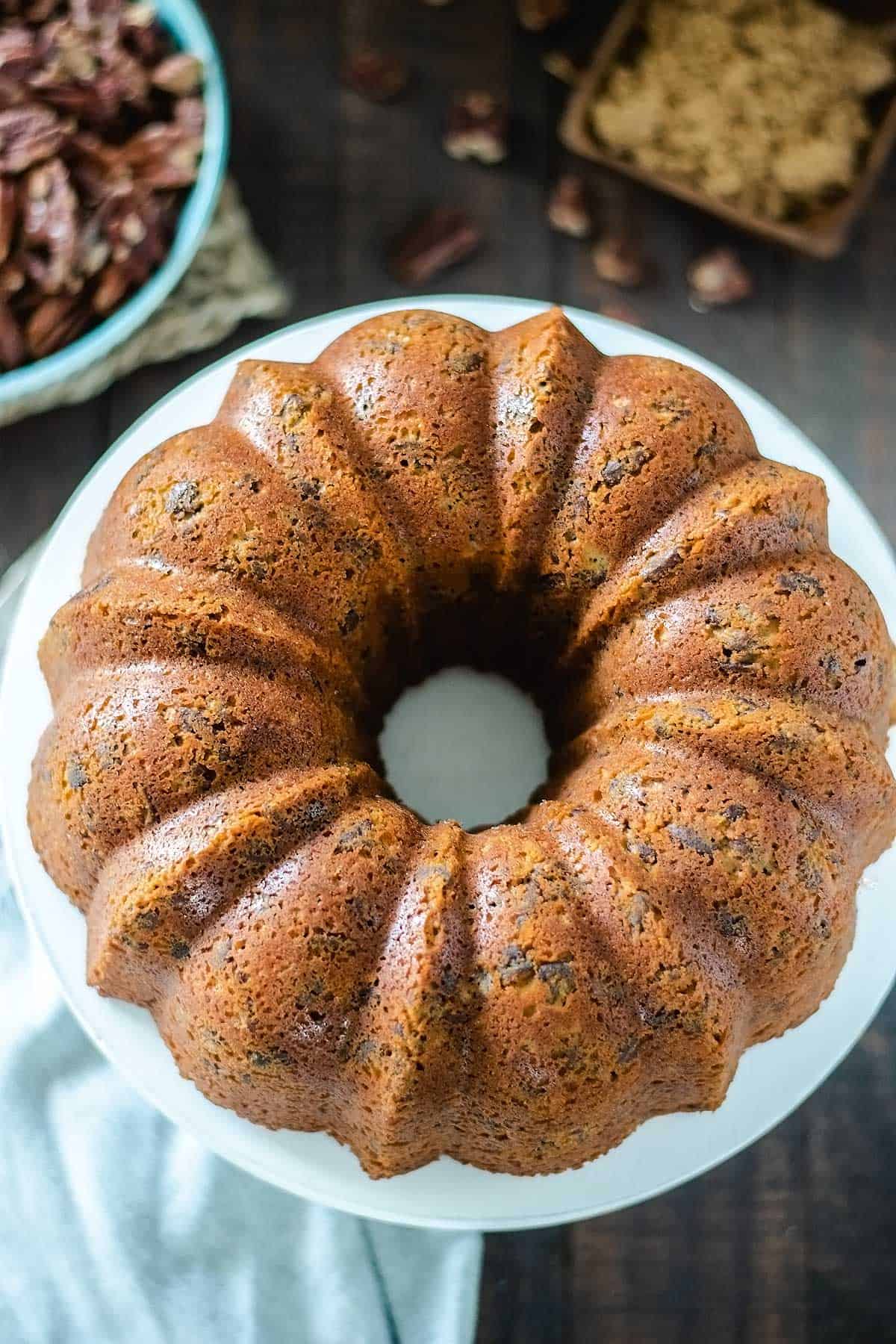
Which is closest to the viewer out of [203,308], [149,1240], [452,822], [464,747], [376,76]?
[452,822]

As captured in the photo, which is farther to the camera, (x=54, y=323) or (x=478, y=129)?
(x=478, y=129)

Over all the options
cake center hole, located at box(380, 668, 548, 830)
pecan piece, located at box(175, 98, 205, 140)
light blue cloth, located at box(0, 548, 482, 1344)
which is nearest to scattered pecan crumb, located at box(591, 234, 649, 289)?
pecan piece, located at box(175, 98, 205, 140)

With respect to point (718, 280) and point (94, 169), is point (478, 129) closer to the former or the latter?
point (718, 280)

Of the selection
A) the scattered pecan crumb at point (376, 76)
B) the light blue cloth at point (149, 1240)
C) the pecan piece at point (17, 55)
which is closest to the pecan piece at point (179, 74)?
the pecan piece at point (17, 55)

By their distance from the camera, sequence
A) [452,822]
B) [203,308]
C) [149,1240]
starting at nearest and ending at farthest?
[452,822], [149,1240], [203,308]

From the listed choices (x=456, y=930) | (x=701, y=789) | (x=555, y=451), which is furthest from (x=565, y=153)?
(x=456, y=930)

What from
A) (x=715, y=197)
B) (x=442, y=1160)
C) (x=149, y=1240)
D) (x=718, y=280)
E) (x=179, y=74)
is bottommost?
(x=149, y=1240)

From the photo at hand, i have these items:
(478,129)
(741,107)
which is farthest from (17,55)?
(741,107)
